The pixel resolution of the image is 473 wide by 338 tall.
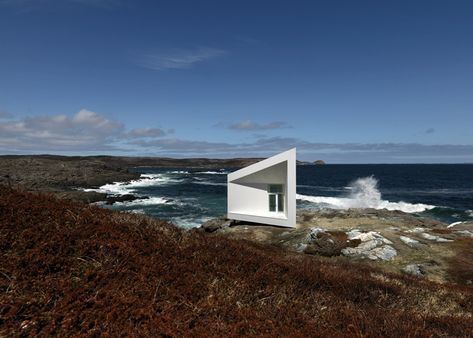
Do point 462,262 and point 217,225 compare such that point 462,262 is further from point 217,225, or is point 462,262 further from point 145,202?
point 145,202

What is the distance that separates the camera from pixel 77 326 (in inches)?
164

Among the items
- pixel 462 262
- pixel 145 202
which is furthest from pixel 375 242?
pixel 145 202

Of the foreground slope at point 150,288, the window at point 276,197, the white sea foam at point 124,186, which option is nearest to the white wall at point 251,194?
the window at point 276,197

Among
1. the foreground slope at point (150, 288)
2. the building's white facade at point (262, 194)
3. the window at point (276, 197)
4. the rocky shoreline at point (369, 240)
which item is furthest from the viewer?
the window at point (276, 197)

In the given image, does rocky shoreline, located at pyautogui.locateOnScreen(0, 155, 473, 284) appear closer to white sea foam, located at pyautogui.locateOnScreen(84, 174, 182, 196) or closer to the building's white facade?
the building's white facade

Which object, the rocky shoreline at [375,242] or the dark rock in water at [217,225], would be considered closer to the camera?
the rocky shoreline at [375,242]

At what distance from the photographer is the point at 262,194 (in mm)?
27781

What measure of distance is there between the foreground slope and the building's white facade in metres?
17.7

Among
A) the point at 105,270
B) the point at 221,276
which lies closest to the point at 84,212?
the point at 105,270

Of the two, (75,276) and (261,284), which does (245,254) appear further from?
(75,276)

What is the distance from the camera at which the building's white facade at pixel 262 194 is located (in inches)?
1019

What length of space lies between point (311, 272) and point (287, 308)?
117 inches

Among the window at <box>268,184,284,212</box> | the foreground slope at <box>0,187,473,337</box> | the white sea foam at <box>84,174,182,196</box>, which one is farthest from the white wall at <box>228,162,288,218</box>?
the white sea foam at <box>84,174,182,196</box>

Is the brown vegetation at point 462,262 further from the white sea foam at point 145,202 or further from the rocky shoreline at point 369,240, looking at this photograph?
the white sea foam at point 145,202
